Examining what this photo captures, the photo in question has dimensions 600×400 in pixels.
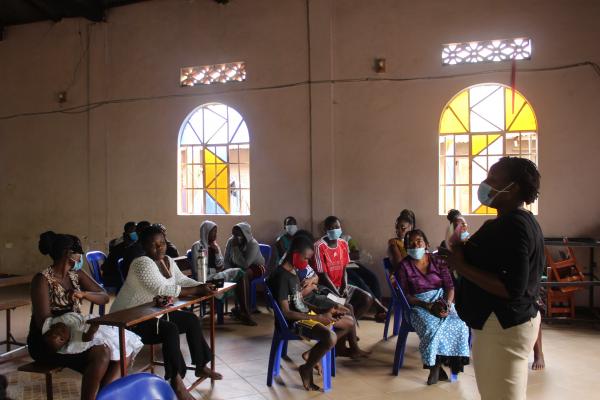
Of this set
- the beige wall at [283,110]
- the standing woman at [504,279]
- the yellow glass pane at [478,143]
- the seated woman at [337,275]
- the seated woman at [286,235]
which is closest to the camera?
the standing woman at [504,279]

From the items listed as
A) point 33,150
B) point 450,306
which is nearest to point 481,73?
point 450,306

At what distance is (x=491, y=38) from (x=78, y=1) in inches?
233

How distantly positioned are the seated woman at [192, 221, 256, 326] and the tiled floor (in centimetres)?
76

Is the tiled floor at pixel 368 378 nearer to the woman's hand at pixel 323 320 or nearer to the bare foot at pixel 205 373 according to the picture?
the bare foot at pixel 205 373

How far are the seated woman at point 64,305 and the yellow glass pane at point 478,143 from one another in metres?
5.01

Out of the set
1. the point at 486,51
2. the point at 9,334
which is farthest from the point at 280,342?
the point at 486,51

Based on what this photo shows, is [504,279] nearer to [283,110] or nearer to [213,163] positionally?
[283,110]

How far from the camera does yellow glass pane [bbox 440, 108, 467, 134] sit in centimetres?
672

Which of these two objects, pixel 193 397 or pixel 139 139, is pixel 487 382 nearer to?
→ pixel 193 397

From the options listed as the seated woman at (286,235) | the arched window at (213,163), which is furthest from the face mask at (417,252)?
the arched window at (213,163)

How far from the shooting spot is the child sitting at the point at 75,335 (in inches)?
119

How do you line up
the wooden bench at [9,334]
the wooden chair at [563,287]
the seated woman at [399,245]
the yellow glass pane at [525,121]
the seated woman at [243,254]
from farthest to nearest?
1. the yellow glass pane at [525,121]
2. the seated woman at [243,254]
3. the wooden chair at [563,287]
4. the seated woman at [399,245]
5. the wooden bench at [9,334]

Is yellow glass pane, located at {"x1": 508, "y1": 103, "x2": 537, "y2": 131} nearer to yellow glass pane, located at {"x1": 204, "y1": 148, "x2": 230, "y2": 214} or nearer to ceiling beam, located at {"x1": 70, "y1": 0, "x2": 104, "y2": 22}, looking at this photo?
yellow glass pane, located at {"x1": 204, "y1": 148, "x2": 230, "y2": 214}

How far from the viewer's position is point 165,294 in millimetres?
3539
